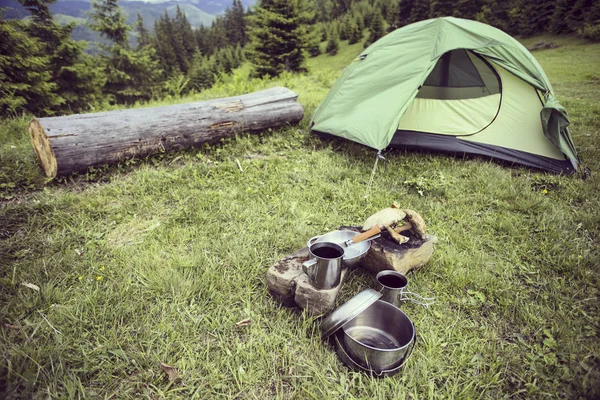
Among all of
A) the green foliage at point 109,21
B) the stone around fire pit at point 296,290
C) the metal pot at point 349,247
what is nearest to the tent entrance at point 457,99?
the metal pot at point 349,247

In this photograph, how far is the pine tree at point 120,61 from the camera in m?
14.0

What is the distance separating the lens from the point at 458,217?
122 inches

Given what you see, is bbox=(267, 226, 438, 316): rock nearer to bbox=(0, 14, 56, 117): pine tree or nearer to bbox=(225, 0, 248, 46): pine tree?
bbox=(0, 14, 56, 117): pine tree

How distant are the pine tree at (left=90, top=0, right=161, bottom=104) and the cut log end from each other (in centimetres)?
1293

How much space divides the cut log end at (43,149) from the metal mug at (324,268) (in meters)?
3.28

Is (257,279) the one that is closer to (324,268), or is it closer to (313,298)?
(313,298)


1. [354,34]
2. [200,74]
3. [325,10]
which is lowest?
[200,74]

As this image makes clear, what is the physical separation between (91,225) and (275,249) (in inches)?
72.5

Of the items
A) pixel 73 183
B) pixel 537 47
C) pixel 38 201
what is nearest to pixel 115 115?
pixel 73 183

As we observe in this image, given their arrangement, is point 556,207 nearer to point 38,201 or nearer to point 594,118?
point 594,118

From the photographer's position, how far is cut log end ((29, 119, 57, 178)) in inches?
128

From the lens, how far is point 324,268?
1803mm

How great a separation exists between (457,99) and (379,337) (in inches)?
173

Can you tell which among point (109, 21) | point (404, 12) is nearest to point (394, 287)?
point (109, 21)
